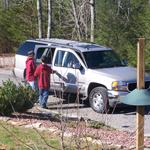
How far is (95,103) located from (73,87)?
1.12 metres

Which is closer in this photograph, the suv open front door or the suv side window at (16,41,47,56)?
the suv open front door

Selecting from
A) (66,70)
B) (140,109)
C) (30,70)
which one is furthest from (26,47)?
(140,109)

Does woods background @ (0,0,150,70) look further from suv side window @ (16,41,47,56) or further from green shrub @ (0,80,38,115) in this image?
green shrub @ (0,80,38,115)

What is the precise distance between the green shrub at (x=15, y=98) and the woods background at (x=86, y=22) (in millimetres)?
9161

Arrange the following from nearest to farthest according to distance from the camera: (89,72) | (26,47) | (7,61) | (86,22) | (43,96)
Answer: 1. (43,96)
2. (89,72)
3. (26,47)
4. (86,22)
5. (7,61)

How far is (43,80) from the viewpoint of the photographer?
1588cm

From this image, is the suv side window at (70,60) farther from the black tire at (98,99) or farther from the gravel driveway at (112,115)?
the black tire at (98,99)

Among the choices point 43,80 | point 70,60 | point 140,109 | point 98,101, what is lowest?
point 98,101

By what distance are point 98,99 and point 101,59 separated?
1626mm

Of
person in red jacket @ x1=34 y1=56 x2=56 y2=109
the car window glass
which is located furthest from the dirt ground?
person in red jacket @ x1=34 y1=56 x2=56 y2=109

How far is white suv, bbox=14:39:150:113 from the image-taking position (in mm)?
15305

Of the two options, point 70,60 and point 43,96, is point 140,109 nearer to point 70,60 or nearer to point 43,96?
point 43,96

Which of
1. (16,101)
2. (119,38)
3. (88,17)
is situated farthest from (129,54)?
(16,101)

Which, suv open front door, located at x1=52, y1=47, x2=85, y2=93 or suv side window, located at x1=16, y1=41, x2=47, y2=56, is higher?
suv side window, located at x1=16, y1=41, x2=47, y2=56
